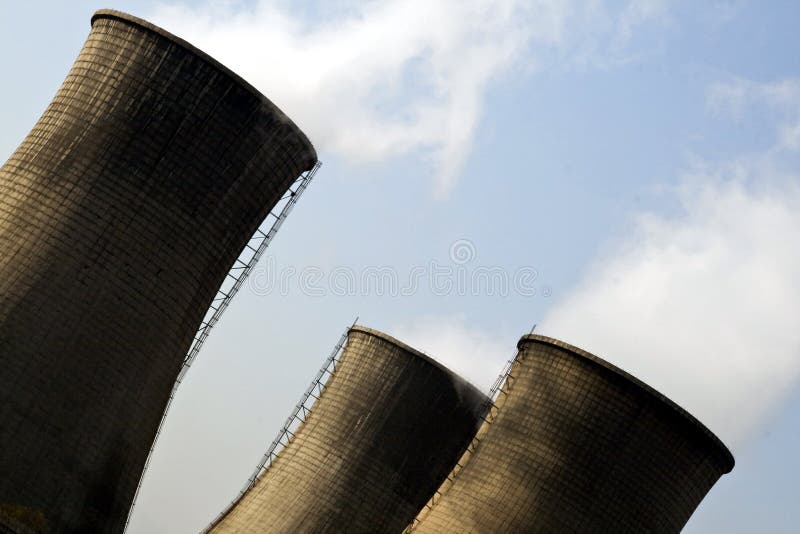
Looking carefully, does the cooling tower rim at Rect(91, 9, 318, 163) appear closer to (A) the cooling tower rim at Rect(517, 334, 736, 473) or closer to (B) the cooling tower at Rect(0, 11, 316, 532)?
(B) the cooling tower at Rect(0, 11, 316, 532)

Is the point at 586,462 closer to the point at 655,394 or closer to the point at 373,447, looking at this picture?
the point at 655,394

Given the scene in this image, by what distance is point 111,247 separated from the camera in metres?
19.2

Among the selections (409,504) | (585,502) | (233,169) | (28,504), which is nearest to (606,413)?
(585,502)

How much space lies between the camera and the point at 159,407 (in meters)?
20.8

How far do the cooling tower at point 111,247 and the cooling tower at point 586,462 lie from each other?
764 cm

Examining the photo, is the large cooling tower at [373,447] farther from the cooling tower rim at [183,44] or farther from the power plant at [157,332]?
the cooling tower rim at [183,44]

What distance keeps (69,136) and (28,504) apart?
6.65 m

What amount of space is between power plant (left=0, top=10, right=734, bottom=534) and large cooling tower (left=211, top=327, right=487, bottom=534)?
13.7 feet

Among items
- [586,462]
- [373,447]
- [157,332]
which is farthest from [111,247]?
[373,447]

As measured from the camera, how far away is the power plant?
18.6 metres

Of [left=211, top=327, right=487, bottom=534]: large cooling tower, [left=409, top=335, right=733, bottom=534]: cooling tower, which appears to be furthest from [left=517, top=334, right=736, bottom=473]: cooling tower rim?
[left=211, top=327, right=487, bottom=534]: large cooling tower

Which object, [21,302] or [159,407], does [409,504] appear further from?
[21,302]

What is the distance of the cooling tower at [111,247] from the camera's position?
1852cm

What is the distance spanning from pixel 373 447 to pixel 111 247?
11842 millimetres
